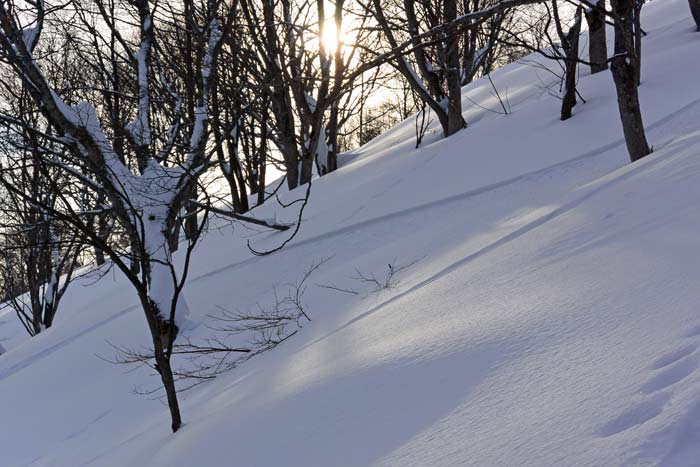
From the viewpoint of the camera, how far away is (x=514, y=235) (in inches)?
169

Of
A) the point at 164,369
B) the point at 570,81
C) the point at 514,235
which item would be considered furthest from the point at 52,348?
the point at 570,81

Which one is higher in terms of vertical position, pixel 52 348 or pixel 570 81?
pixel 570 81

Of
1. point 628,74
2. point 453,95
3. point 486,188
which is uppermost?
point 453,95

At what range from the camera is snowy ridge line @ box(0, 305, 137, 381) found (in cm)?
821

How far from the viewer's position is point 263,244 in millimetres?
8375

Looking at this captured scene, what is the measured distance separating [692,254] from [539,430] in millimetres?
1134

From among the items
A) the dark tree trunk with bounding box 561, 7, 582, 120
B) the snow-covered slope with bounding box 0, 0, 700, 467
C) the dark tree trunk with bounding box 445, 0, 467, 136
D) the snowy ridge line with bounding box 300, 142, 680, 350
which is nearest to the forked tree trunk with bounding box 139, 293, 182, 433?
the snow-covered slope with bounding box 0, 0, 700, 467

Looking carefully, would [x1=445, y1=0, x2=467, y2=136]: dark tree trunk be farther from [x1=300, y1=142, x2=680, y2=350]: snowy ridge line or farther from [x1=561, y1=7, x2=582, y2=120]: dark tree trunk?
[x1=300, y1=142, x2=680, y2=350]: snowy ridge line

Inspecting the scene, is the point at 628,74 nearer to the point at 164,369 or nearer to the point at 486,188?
the point at 486,188

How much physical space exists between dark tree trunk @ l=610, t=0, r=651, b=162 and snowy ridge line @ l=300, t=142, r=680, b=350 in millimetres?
764

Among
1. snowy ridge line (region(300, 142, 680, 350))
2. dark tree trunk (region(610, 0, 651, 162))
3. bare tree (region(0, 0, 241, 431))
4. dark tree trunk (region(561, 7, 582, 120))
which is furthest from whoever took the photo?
dark tree trunk (region(561, 7, 582, 120))

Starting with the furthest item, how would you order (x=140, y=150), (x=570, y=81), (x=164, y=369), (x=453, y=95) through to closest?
(x=453, y=95) → (x=570, y=81) → (x=140, y=150) → (x=164, y=369)

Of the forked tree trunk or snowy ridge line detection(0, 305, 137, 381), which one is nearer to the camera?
the forked tree trunk

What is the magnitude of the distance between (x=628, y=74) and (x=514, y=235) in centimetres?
→ 185
